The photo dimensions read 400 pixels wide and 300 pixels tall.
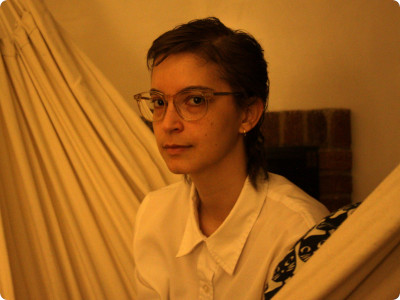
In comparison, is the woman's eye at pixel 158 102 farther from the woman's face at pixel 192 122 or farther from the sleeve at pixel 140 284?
the sleeve at pixel 140 284

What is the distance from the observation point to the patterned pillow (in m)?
0.50

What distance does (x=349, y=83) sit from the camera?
1277 mm

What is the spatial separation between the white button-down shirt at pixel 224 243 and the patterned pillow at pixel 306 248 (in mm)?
117

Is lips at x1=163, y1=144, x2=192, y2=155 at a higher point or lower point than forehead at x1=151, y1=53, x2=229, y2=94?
lower

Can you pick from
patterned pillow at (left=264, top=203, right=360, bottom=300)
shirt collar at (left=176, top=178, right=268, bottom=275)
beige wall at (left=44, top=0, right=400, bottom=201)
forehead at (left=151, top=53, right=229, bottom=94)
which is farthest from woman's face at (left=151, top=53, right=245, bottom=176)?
beige wall at (left=44, top=0, right=400, bottom=201)

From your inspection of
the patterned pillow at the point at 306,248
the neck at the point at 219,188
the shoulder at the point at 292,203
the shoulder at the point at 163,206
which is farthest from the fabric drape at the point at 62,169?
the patterned pillow at the point at 306,248

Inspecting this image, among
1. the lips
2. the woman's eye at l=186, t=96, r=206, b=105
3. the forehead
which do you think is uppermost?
the forehead

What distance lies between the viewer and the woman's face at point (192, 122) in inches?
26.8

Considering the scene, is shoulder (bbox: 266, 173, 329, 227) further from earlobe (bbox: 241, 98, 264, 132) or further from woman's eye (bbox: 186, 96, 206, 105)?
woman's eye (bbox: 186, 96, 206, 105)

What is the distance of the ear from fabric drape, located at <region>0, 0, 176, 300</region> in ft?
1.31

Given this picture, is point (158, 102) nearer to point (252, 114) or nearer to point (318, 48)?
point (252, 114)

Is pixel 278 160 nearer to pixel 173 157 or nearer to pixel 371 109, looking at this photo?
pixel 371 109

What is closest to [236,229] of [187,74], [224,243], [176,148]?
[224,243]

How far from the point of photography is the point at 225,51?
0.70 meters
